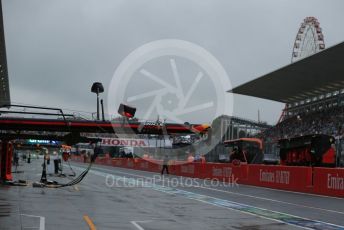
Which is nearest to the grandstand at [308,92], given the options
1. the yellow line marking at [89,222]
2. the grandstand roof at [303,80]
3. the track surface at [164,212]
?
the grandstand roof at [303,80]

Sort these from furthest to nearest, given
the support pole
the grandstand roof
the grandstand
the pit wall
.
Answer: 1. the grandstand
2. the grandstand roof
3. the support pole
4. the pit wall

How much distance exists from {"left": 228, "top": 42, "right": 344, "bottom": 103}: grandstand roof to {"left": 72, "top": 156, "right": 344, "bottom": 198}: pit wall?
60.0 ft

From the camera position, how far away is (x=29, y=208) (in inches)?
535

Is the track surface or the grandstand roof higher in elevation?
the grandstand roof

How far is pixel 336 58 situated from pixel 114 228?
4281 centimetres

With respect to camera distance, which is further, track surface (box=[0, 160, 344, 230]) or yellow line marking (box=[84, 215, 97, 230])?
track surface (box=[0, 160, 344, 230])

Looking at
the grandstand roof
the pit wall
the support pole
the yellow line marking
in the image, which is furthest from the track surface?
the grandstand roof

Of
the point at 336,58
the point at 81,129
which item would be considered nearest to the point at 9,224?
the point at 81,129

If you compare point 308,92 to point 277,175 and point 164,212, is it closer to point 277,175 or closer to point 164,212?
point 277,175

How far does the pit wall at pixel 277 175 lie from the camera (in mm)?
21547

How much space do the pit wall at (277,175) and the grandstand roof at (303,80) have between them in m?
18.3

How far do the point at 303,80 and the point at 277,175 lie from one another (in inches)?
1402

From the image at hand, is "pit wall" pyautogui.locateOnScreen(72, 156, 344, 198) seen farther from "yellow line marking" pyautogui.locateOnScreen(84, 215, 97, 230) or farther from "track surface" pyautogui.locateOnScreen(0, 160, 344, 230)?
"yellow line marking" pyautogui.locateOnScreen(84, 215, 97, 230)

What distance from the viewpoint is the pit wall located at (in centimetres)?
2155
